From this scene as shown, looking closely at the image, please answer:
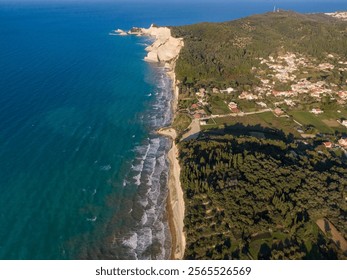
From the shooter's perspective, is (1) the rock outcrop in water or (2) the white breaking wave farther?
(1) the rock outcrop in water

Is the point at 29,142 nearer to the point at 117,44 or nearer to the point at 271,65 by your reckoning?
the point at 271,65

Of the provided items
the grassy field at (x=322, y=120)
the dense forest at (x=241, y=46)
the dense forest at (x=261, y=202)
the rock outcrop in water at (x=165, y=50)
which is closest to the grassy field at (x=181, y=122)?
the dense forest at (x=261, y=202)

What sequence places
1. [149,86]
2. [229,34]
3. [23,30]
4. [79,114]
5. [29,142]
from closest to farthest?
[29,142]
[79,114]
[149,86]
[229,34]
[23,30]

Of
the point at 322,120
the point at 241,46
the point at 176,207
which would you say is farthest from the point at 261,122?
the point at 241,46

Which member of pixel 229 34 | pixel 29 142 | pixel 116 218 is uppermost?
pixel 229 34

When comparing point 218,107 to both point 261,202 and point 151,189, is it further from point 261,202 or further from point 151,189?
point 261,202

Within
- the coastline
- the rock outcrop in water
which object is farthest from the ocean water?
the rock outcrop in water

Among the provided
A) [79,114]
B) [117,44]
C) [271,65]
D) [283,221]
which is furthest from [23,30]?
[283,221]

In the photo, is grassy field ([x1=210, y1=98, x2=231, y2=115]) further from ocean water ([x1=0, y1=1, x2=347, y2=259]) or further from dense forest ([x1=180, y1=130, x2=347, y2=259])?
dense forest ([x1=180, y1=130, x2=347, y2=259])
